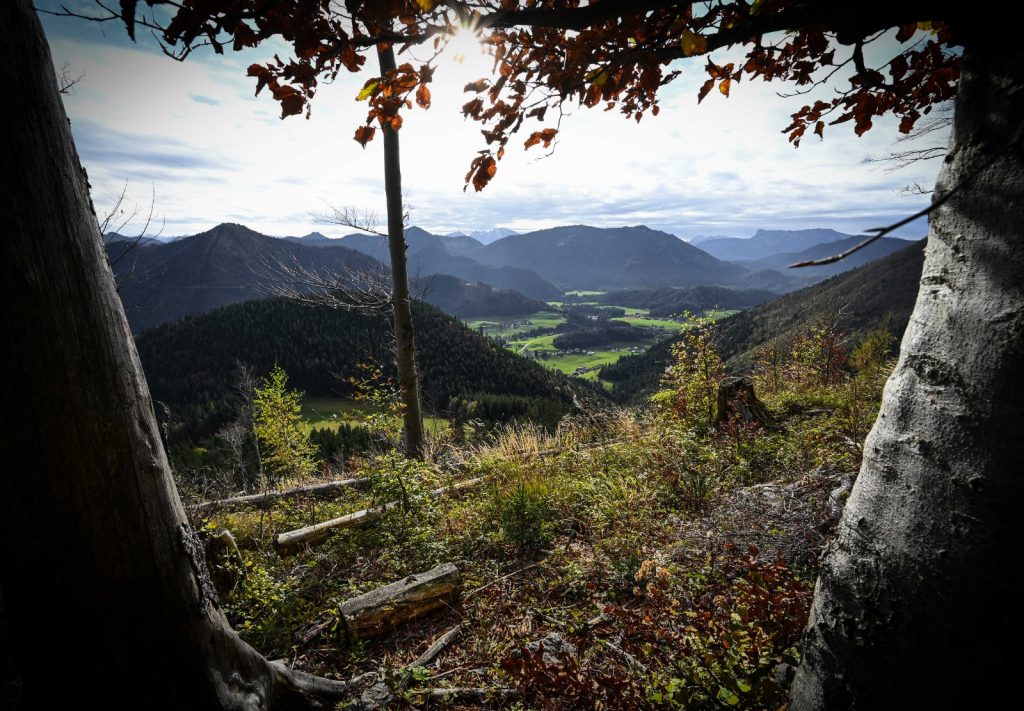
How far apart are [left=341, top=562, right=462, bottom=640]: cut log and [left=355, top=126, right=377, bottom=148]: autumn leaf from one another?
3.45 metres

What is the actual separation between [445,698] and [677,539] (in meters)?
2.33

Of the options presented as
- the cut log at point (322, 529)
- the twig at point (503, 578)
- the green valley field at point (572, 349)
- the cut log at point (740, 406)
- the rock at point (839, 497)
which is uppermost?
the rock at point (839, 497)

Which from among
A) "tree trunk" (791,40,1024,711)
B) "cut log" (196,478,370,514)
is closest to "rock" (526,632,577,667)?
"tree trunk" (791,40,1024,711)

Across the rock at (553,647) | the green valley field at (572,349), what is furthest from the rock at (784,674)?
the green valley field at (572,349)

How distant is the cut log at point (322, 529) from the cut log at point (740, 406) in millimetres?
5428

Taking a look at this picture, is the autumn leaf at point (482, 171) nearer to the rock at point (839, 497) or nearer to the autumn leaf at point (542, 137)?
the autumn leaf at point (542, 137)

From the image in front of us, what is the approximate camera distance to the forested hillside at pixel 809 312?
7781 cm

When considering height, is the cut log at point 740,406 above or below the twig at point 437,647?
above

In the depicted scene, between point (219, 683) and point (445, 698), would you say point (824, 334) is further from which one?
point (219, 683)

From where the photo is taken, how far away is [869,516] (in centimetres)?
127

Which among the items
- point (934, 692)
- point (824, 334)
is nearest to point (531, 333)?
point (824, 334)

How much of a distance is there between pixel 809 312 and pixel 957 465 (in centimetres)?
9193

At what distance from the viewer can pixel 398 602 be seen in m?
3.61

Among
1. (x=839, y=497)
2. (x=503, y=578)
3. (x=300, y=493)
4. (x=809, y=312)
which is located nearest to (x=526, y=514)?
(x=503, y=578)
